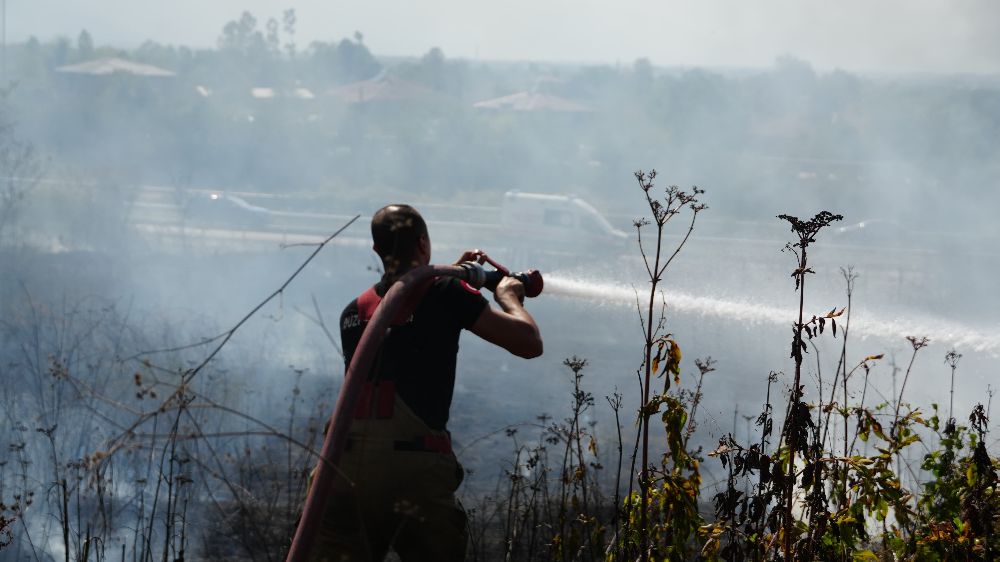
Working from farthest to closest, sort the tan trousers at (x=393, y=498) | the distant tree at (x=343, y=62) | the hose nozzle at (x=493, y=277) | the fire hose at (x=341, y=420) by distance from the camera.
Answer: the distant tree at (x=343, y=62)
the hose nozzle at (x=493, y=277)
the tan trousers at (x=393, y=498)
the fire hose at (x=341, y=420)

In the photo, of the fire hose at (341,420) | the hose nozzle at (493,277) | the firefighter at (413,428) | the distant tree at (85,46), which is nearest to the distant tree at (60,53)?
the distant tree at (85,46)

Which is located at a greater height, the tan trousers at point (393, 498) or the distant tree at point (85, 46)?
the distant tree at point (85, 46)

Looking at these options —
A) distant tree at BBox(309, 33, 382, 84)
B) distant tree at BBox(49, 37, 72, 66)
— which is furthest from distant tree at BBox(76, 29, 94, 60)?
distant tree at BBox(309, 33, 382, 84)

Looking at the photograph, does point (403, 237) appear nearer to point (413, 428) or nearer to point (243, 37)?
point (413, 428)

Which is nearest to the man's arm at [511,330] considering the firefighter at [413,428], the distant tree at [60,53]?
the firefighter at [413,428]

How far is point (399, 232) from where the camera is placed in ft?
8.63

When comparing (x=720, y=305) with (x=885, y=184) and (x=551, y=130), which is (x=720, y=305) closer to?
(x=885, y=184)

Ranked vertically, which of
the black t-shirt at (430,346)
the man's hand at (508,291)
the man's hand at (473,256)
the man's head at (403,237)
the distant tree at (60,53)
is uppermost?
the distant tree at (60,53)

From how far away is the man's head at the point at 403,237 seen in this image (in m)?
2.63

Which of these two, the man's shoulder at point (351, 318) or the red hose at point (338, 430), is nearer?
the red hose at point (338, 430)

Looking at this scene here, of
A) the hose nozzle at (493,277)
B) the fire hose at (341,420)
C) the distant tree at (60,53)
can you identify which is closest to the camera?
the fire hose at (341,420)

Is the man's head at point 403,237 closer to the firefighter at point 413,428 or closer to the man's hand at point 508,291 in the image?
the firefighter at point 413,428

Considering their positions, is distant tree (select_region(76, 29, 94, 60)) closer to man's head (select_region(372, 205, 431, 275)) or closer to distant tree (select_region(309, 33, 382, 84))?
distant tree (select_region(309, 33, 382, 84))

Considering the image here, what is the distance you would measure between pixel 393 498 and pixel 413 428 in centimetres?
18
